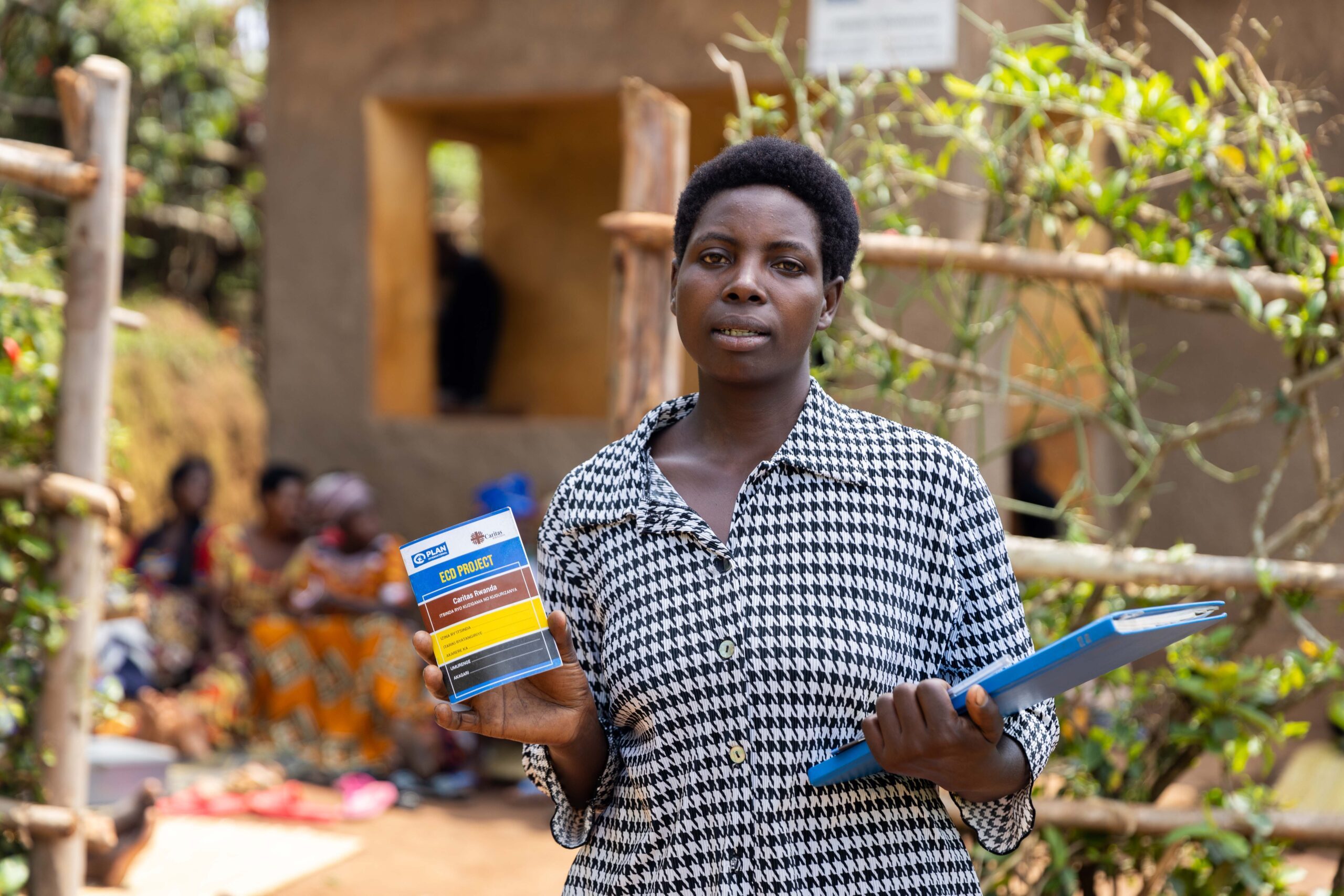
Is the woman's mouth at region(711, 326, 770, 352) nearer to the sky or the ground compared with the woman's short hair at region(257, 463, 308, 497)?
nearer to the sky

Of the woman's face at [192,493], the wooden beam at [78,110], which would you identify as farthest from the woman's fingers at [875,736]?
the woman's face at [192,493]

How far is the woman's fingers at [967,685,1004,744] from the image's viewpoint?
134 centimetres

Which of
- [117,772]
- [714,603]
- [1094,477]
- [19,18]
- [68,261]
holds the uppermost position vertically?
[19,18]

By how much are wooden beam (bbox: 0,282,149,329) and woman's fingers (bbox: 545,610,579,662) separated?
2.47m

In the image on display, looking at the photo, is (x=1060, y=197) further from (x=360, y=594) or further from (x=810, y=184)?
(x=360, y=594)

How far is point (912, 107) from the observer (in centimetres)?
493

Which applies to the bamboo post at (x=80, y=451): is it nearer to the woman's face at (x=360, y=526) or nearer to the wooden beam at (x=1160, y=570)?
the wooden beam at (x=1160, y=570)

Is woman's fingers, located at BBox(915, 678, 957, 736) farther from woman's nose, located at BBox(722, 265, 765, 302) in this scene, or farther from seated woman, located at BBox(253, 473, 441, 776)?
seated woman, located at BBox(253, 473, 441, 776)

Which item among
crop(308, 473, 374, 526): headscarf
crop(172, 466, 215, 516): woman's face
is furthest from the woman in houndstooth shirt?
crop(172, 466, 215, 516): woman's face

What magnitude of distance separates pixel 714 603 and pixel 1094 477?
497cm

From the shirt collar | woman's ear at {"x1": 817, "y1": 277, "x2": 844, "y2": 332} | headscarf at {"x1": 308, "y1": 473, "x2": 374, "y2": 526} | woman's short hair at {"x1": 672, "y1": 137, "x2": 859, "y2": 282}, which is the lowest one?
headscarf at {"x1": 308, "y1": 473, "x2": 374, "y2": 526}

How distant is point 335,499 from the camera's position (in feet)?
20.5

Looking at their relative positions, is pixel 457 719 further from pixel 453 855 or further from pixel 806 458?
pixel 453 855

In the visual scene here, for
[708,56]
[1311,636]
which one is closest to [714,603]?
[1311,636]
